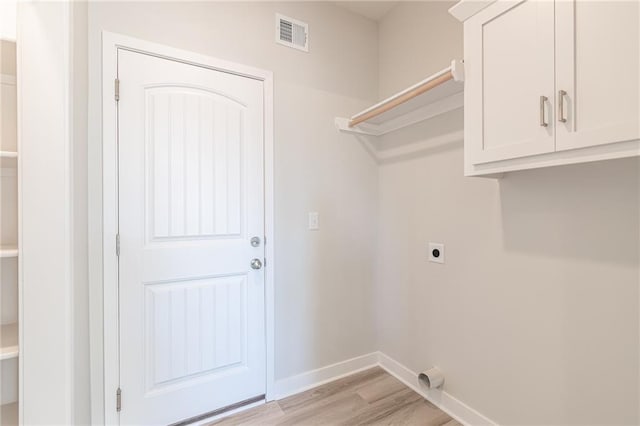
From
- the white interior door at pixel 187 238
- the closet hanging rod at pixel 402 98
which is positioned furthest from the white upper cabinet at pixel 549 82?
the white interior door at pixel 187 238

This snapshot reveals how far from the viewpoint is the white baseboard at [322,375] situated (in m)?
1.93

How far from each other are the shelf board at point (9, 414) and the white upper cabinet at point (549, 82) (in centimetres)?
226

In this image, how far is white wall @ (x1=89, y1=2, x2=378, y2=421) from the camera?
5.80 ft

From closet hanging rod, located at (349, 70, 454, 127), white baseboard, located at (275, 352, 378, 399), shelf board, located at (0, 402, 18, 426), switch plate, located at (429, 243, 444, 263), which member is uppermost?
closet hanging rod, located at (349, 70, 454, 127)

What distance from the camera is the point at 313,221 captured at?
205 cm

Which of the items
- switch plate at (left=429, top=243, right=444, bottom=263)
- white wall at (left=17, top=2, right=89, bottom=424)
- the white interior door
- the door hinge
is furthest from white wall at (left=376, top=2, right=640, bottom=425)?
white wall at (left=17, top=2, right=89, bottom=424)

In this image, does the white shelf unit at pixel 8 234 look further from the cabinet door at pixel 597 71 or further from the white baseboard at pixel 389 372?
the cabinet door at pixel 597 71

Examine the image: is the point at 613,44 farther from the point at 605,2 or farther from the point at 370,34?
the point at 370,34

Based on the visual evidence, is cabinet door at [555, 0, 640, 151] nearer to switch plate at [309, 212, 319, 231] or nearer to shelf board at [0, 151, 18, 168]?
switch plate at [309, 212, 319, 231]

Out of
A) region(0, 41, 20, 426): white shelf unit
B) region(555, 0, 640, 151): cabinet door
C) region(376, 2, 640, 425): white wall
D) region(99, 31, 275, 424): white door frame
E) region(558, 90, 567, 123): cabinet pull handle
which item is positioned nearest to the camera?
region(555, 0, 640, 151): cabinet door

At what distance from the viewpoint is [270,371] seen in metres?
1.88

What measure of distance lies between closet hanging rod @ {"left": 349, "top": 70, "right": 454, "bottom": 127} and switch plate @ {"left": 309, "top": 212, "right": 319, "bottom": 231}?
72 cm

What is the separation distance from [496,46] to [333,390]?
2.18 metres

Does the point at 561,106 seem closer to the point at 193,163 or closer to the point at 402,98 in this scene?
the point at 402,98
